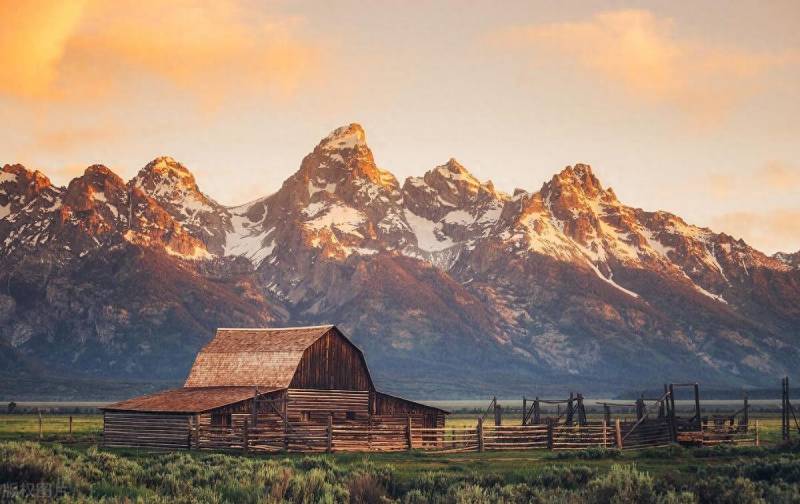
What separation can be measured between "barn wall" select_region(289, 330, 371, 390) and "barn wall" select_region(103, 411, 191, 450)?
807cm

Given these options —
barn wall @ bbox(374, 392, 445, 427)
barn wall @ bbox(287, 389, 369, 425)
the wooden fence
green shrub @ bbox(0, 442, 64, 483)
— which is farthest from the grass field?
barn wall @ bbox(374, 392, 445, 427)

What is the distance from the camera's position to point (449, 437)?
56750mm

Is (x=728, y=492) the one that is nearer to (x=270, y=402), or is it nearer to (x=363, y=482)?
(x=363, y=482)

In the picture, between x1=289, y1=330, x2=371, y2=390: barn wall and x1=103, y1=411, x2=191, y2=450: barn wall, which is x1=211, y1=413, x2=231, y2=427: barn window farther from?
x1=289, y1=330, x2=371, y2=390: barn wall

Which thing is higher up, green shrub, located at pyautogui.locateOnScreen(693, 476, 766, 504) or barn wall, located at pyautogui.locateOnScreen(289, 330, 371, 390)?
barn wall, located at pyautogui.locateOnScreen(289, 330, 371, 390)

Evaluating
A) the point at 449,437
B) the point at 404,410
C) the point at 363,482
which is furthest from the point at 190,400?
the point at 363,482

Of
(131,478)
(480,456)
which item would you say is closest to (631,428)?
(480,456)

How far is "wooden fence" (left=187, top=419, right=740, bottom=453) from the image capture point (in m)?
56.2

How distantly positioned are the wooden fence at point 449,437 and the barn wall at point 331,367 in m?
8.56

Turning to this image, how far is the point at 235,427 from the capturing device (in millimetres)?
59125

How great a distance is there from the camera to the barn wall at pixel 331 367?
224ft

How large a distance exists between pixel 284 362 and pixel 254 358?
10.6 ft

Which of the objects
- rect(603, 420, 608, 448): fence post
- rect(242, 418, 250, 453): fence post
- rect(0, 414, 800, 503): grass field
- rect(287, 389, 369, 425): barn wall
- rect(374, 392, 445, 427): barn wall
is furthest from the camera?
rect(374, 392, 445, 427): barn wall

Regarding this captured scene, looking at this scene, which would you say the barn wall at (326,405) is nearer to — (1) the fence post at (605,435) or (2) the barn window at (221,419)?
(2) the barn window at (221,419)
